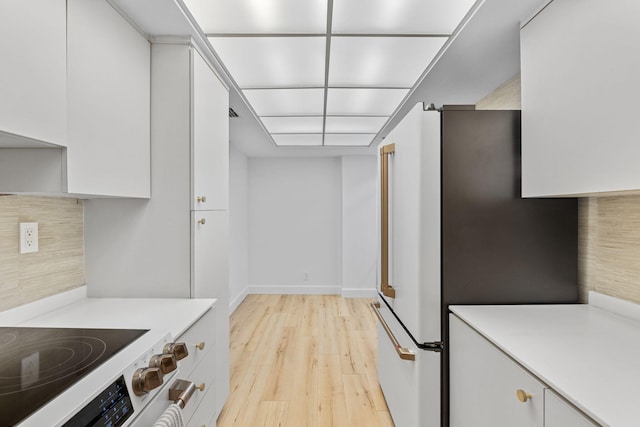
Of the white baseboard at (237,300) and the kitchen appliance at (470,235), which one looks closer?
the kitchen appliance at (470,235)

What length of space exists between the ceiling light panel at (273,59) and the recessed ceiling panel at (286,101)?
128 mm

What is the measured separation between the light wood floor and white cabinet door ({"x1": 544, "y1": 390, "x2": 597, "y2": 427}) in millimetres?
1446

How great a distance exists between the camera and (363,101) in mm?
2703

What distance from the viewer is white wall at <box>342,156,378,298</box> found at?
5.29 m

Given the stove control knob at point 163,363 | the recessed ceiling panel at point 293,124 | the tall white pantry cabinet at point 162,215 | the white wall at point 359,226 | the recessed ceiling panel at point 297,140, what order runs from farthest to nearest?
the white wall at point 359,226, the recessed ceiling panel at point 297,140, the recessed ceiling panel at point 293,124, the tall white pantry cabinet at point 162,215, the stove control knob at point 163,363

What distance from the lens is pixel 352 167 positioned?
17.4 feet

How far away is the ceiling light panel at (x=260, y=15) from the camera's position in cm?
152

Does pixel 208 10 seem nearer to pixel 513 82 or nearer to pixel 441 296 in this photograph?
pixel 441 296

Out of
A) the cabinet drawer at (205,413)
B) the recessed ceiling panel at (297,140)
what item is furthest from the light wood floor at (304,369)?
the recessed ceiling panel at (297,140)

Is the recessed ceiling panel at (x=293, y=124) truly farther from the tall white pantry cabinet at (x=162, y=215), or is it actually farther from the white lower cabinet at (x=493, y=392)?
the white lower cabinet at (x=493, y=392)

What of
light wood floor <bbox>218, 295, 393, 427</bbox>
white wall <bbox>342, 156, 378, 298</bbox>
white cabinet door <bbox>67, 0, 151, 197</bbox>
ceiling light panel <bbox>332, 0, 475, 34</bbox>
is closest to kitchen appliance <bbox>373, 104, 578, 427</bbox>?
ceiling light panel <bbox>332, 0, 475, 34</bbox>

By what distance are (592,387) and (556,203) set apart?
0.99 m

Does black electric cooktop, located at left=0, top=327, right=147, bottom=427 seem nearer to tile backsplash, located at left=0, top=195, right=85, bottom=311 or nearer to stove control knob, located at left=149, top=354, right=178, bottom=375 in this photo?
stove control knob, located at left=149, top=354, right=178, bottom=375

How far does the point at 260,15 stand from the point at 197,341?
1.46 meters
